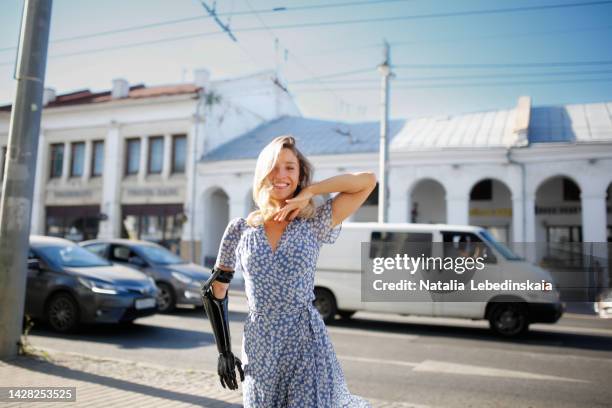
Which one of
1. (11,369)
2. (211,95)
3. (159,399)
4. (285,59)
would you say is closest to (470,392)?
(159,399)

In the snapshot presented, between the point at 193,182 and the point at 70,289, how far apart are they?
56.9 ft

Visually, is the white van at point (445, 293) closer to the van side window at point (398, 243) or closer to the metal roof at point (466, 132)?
the van side window at point (398, 243)

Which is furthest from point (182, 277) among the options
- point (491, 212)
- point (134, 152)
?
point (134, 152)

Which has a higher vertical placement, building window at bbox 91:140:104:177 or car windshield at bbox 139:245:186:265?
building window at bbox 91:140:104:177

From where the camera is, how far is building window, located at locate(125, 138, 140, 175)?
2770 centimetres

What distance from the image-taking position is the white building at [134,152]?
86.3 feet

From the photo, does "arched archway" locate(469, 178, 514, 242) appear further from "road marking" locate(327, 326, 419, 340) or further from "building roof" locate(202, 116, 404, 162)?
"road marking" locate(327, 326, 419, 340)

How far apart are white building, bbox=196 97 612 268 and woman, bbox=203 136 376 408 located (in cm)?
1834

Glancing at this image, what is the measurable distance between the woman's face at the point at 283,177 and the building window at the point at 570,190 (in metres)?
22.7

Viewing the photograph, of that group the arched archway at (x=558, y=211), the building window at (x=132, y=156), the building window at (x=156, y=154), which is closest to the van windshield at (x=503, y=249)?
the arched archway at (x=558, y=211)

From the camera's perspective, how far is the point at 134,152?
27.9m

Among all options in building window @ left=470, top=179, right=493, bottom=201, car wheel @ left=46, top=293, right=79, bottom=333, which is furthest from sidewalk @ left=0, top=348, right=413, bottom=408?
building window @ left=470, top=179, right=493, bottom=201

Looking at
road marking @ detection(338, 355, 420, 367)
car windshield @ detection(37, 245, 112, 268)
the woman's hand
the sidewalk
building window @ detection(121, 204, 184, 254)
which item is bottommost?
road marking @ detection(338, 355, 420, 367)

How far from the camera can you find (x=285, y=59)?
1450 cm
